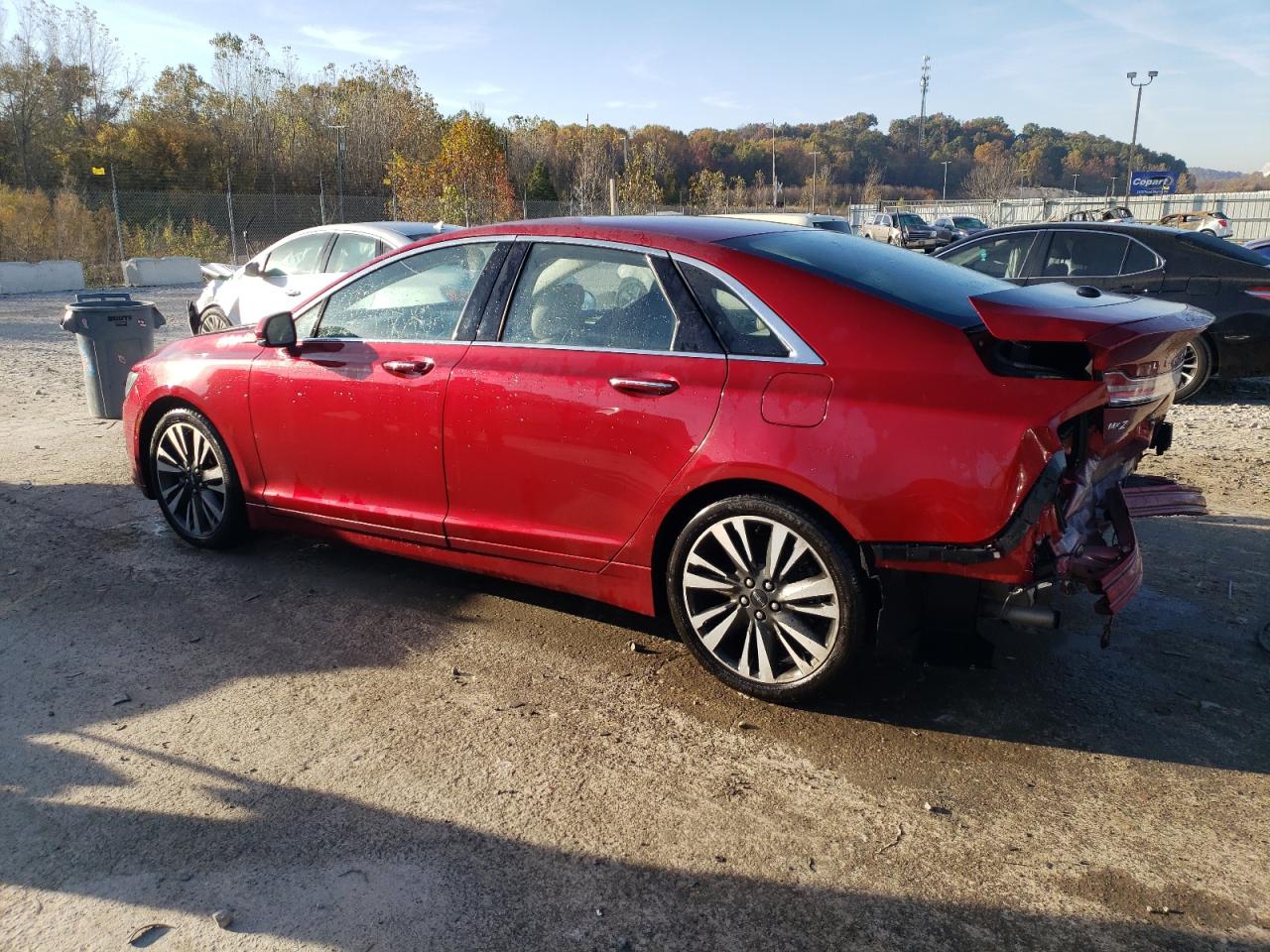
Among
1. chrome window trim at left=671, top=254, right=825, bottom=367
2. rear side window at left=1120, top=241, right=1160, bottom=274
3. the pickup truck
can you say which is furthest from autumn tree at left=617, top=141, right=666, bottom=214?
chrome window trim at left=671, top=254, right=825, bottom=367

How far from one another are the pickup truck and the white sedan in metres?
28.4

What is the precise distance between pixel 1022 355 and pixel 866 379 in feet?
1.72

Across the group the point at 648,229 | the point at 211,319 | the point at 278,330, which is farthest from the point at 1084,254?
the point at 211,319

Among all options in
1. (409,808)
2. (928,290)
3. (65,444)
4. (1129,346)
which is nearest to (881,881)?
(409,808)

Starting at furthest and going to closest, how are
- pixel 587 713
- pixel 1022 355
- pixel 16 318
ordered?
pixel 16 318 → pixel 587 713 → pixel 1022 355

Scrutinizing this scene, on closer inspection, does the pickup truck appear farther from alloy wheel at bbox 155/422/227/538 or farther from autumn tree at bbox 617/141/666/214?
alloy wheel at bbox 155/422/227/538

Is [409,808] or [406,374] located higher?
[406,374]

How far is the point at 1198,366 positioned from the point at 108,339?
385 inches

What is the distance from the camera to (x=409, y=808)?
3004mm

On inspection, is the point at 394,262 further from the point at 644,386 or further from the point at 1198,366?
the point at 1198,366

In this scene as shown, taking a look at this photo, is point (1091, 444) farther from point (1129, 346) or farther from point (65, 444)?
point (65, 444)

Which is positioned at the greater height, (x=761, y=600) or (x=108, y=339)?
(x=108, y=339)

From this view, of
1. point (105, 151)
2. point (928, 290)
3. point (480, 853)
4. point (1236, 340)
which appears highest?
point (105, 151)

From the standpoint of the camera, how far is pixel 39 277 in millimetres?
24609
